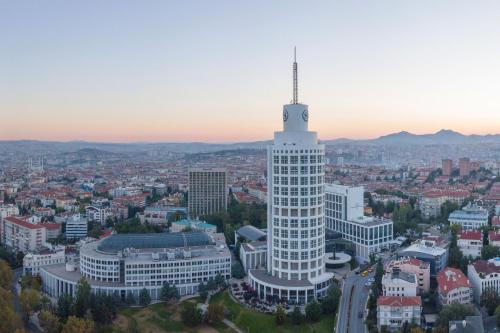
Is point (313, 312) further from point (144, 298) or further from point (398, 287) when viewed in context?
point (144, 298)

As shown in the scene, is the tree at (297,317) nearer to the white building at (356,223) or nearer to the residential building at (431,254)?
the residential building at (431,254)

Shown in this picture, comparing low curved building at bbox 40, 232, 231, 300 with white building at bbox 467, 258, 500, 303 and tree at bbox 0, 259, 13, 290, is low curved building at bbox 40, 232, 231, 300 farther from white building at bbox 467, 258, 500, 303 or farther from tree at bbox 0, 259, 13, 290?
white building at bbox 467, 258, 500, 303

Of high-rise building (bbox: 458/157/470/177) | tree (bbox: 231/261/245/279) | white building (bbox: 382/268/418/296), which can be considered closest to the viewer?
white building (bbox: 382/268/418/296)

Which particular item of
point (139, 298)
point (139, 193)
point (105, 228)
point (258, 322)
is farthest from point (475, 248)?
point (139, 193)

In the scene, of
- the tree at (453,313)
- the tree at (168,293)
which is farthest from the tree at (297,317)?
the tree at (168,293)

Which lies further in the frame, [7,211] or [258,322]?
[7,211]

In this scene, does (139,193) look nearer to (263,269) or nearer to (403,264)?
(263,269)

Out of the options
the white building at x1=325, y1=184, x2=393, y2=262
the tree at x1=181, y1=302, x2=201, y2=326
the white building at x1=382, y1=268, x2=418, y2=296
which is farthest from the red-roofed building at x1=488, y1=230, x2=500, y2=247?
the tree at x1=181, y1=302, x2=201, y2=326

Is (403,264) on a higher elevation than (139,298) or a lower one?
higher
